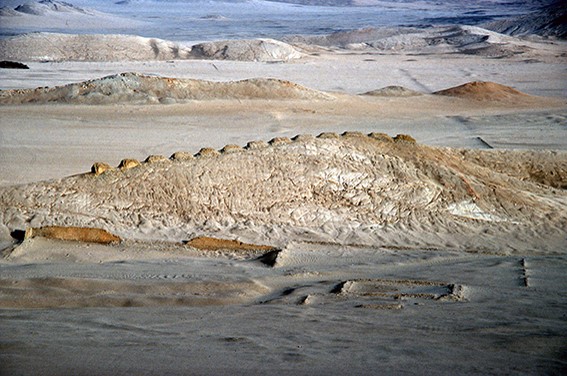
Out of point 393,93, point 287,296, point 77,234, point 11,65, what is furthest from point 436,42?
point 287,296

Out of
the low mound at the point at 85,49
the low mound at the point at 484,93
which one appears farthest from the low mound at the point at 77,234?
the low mound at the point at 85,49

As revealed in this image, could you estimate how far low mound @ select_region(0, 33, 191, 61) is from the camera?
3089 centimetres

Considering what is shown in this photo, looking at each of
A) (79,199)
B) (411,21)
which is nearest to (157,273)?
(79,199)

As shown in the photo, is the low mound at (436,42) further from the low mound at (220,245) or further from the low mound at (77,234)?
the low mound at (77,234)

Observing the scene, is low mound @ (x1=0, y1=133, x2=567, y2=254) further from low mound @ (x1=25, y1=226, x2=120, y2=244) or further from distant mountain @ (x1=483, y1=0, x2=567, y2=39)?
distant mountain @ (x1=483, y1=0, x2=567, y2=39)

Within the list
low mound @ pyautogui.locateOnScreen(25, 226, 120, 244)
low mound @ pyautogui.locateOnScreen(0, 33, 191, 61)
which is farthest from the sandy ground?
low mound @ pyautogui.locateOnScreen(0, 33, 191, 61)

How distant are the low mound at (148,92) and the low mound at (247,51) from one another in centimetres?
1396

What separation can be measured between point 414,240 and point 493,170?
2.70 m

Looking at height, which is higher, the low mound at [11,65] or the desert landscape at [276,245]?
the desert landscape at [276,245]

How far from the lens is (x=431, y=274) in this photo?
575cm

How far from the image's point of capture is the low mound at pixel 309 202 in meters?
6.83

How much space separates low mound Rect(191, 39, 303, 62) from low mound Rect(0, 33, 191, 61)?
2.82ft

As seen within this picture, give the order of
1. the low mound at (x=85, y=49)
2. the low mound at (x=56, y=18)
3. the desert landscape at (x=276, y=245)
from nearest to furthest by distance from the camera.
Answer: the desert landscape at (x=276, y=245) → the low mound at (x=85, y=49) → the low mound at (x=56, y=18)

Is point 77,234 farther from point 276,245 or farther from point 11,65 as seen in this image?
point 11,65
